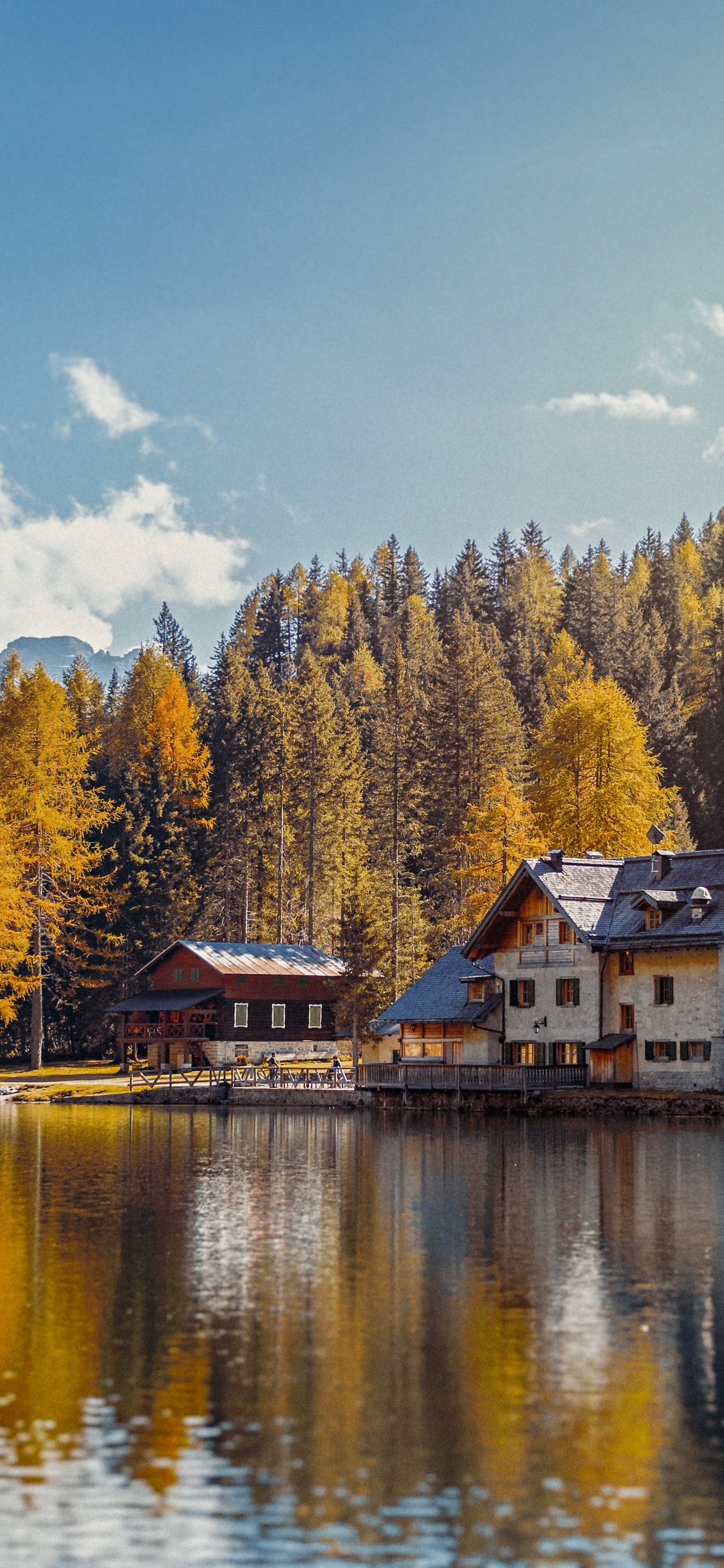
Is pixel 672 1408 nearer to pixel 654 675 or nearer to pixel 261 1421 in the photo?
pixel 261 1421

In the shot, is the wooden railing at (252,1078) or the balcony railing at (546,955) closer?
the balcony railing at (546,955)

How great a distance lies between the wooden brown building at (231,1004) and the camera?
92.5 m

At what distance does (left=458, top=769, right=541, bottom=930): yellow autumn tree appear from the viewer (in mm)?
86875

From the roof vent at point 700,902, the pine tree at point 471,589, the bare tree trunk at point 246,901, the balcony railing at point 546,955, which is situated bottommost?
the balcony railing at point 546,955

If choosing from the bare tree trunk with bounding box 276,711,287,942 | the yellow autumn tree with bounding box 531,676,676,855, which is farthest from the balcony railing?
the bare tree trunk with bounding box 276,711,287,942

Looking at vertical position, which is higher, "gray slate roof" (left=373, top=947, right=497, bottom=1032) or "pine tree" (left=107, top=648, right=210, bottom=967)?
"pine tree" (left=107, top=648, right=210, bottom=967)

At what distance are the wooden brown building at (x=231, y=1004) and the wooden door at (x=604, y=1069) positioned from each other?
23889 mm

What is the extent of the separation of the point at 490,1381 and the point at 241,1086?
5989cm

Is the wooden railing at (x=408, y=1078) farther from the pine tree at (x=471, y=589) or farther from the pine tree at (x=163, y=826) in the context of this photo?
the pine tree at (x=471, y=589)

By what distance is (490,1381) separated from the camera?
712 inches

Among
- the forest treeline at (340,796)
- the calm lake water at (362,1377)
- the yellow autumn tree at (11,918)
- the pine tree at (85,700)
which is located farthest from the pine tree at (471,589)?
the calm lake water at (362,1377)

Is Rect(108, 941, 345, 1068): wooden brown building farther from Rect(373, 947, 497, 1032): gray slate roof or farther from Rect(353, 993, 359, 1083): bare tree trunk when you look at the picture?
Rect(373, 947, 497, 1032): gray slate roof

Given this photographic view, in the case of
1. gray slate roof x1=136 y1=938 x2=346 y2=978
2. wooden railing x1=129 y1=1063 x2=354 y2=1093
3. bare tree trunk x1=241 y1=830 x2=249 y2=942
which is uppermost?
bare tree trunk x1=241 y1=830 x2=249 y2=942

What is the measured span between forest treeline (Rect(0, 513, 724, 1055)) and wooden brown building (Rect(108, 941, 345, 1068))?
531 cm
